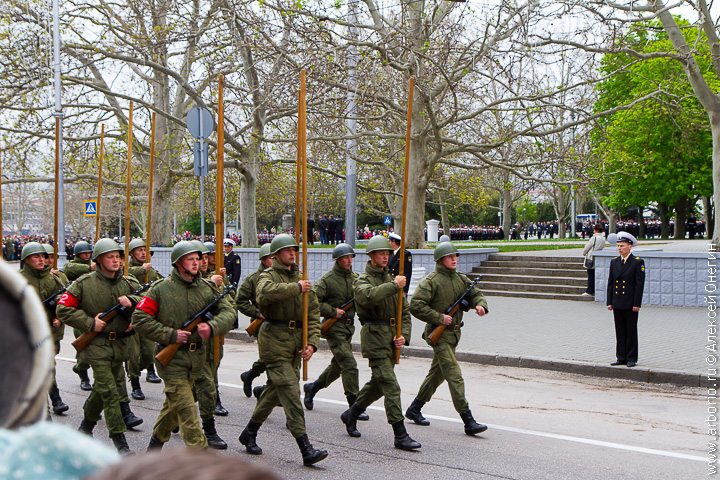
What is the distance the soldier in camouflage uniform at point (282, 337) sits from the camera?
715cm

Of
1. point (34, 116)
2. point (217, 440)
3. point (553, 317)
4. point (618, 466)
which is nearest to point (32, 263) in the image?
point (217, 440)

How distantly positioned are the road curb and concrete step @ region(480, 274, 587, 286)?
27.3ft

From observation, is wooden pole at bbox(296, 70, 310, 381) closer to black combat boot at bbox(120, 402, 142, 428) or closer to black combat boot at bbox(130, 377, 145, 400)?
black combat boot at bbox(120, 402, 142, 428)

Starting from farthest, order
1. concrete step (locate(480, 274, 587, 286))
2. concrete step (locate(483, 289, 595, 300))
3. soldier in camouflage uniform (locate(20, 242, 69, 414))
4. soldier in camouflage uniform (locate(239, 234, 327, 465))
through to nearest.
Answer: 1. concrete step (locate(480, 274, 587, 286))
2. concrete step (locate(483, 289, 595, 300))
3. soldier in camouflage uniform (locate(20, 242, 69, 414))
4. soldier in camouflage uniform (locate(239, 234, 327, 465))

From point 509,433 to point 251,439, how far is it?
241cm

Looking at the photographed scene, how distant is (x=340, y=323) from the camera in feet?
29.2

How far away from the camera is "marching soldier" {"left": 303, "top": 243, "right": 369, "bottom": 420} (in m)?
8.68

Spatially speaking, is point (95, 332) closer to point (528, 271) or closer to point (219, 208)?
point (219, 208)

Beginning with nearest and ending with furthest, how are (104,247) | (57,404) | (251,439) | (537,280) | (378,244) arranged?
1. (251,439)
2. (104,247)
3. (378,244)
4. (57,404)
5. (537,280)

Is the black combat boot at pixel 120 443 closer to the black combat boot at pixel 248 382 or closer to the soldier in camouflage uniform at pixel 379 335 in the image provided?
the soldier in camouflage uniform at pixel 379 335

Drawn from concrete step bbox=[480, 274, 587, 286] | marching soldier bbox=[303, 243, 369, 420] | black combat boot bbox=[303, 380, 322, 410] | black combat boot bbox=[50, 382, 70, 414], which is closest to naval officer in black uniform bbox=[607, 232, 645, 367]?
marching soldier bbox=[303, 243, 369, 420]

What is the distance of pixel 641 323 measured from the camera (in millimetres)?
15430

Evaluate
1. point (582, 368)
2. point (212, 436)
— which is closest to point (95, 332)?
point (212, 436)

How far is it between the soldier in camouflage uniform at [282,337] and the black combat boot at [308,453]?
140 mm
